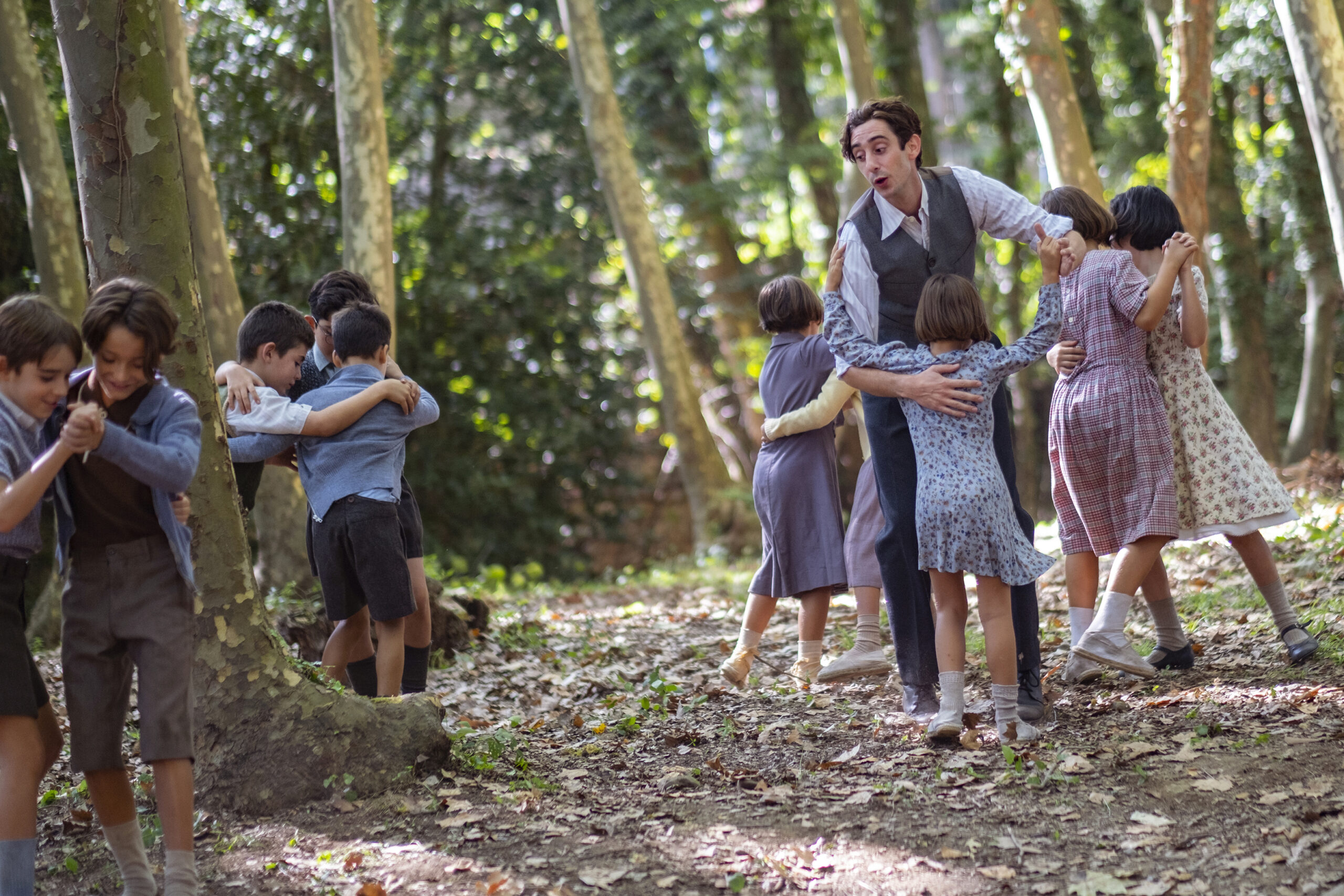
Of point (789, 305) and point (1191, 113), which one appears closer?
point (789, 305)

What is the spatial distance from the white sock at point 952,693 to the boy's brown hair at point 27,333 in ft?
10.0

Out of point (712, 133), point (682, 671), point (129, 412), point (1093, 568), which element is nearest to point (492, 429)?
point (712, 133)

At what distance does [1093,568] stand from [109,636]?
3.79 m

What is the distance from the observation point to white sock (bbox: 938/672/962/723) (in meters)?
4.22

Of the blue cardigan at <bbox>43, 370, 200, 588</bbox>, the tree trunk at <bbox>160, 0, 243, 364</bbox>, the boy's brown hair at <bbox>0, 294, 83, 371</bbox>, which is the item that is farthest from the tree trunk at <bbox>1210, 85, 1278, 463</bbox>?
the boy's brown hair at <bbox>0, 294, 83, 371</bbox>

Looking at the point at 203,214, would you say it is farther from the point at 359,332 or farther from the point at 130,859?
the point at 130,859

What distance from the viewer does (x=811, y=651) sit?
18.5 feet

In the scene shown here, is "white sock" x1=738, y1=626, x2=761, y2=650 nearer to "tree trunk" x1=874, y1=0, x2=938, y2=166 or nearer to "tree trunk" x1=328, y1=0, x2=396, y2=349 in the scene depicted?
"tree trunk" x1=328, y1=0, x2=396, y2=349

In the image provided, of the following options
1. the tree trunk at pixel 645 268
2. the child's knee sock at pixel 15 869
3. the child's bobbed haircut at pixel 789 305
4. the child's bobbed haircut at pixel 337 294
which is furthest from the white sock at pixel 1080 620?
the tree trunk at pixel 645 268

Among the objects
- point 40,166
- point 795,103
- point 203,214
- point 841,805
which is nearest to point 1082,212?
point 841,805

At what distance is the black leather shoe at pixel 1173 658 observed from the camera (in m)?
5.09

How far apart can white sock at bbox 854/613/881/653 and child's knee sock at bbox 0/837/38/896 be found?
3.45 metres

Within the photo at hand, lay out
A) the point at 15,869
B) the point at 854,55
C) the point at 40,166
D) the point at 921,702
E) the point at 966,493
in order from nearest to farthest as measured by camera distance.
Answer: the point at 15,869 < the point at 966,493 < the point at 921,702 < the point at 40,166 < the point at 854,55

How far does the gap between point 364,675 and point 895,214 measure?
2.96 metres
